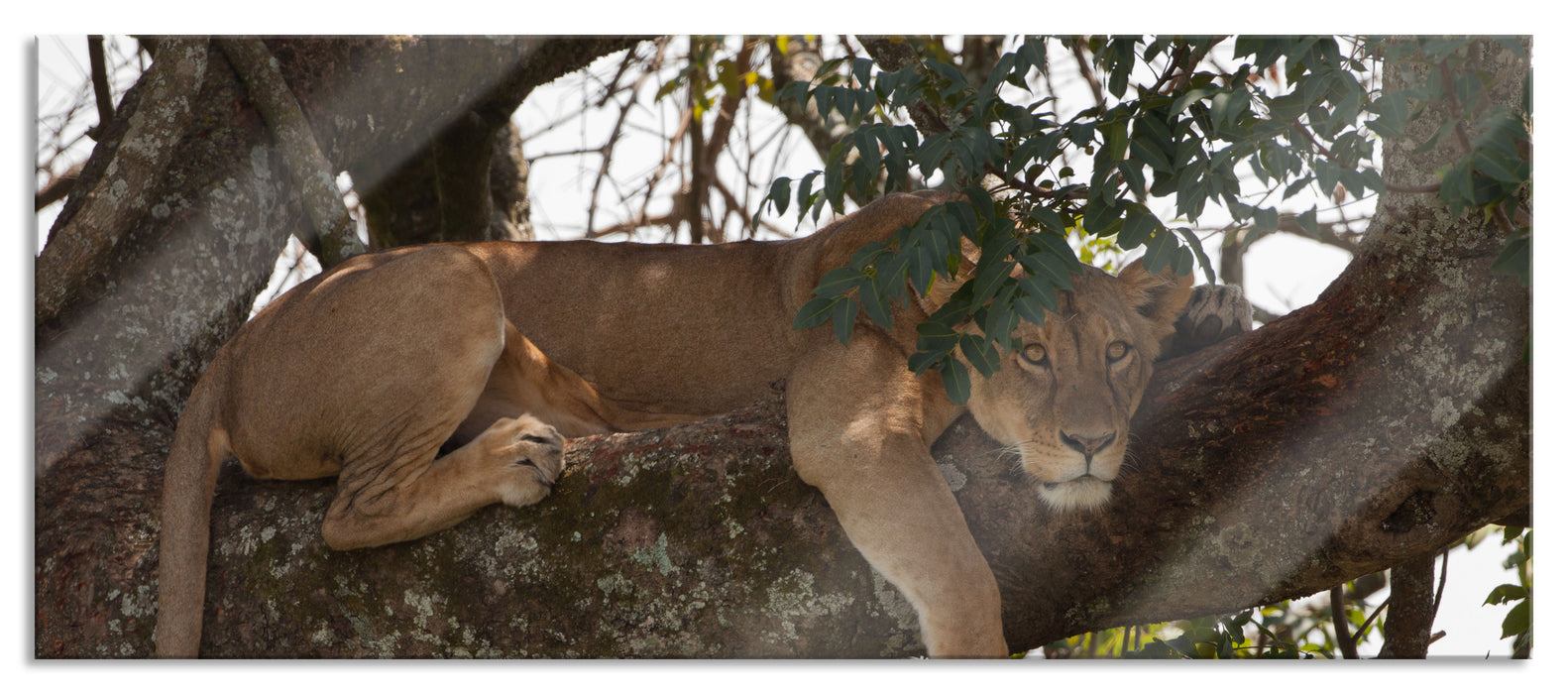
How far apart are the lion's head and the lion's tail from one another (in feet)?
6.22

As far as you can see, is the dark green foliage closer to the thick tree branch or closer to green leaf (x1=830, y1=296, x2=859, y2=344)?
green leaf (x1=830, y1=296, x2=859, y2=344)

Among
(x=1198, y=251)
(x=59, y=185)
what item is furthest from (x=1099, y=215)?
(x=59, y=185)

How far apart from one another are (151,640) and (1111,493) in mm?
2287

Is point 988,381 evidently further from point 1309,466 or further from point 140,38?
point 140,38

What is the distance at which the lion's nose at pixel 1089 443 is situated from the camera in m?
2.66

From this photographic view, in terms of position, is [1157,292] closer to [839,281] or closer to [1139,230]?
[1139,230]

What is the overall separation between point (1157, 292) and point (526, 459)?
1.69m

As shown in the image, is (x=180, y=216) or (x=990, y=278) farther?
(x=180, y=216)

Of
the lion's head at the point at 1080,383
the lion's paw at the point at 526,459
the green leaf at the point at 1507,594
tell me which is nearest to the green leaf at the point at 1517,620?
the green leaf at the point at 1507,594

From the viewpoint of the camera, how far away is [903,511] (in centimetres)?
259

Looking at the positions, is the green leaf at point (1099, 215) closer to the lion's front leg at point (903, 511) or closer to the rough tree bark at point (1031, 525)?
the rough tree bark at point (1031, 525)

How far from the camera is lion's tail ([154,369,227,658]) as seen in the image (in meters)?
2.84

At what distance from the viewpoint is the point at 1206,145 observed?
99.3 inches

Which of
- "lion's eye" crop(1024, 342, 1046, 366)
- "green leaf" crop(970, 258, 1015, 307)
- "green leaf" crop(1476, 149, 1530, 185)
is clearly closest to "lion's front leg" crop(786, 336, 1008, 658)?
"lion's eye" crop(1024, 342, 1046, 366)
